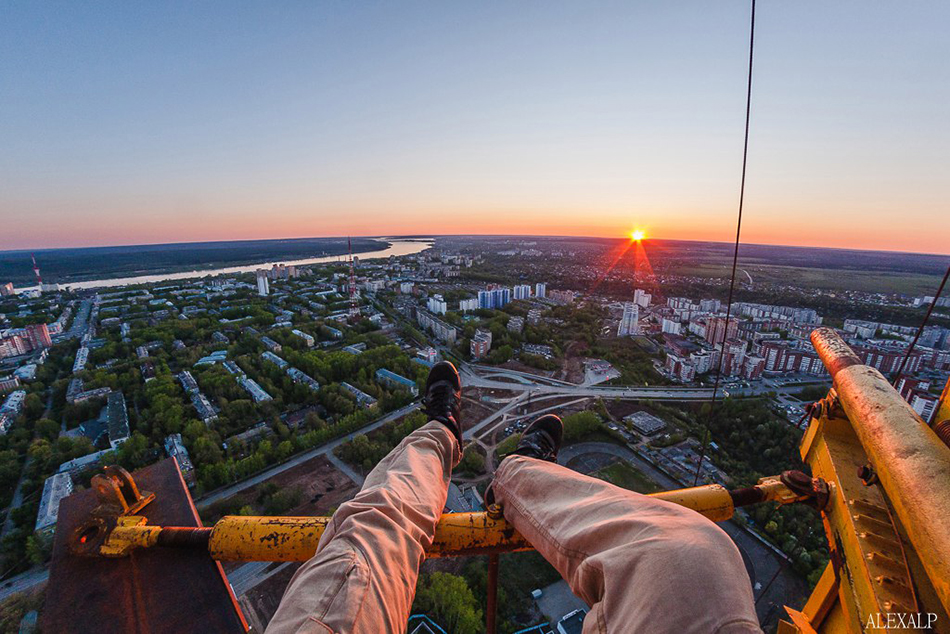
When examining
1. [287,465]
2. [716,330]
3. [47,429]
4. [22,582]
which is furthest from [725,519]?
[716,330]

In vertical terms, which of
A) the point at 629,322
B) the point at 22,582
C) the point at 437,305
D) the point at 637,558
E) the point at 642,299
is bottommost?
the point at 22,582

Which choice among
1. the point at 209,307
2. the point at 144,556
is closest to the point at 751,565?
the point at 144,556

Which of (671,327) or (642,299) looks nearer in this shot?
(671,327)

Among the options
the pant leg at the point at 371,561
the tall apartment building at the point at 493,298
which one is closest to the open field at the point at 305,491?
the pant leg at the point at 371,561

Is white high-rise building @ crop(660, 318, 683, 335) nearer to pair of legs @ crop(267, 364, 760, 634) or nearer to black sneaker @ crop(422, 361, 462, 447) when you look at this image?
black sneaker @ crop(422, 361, 462, 447)

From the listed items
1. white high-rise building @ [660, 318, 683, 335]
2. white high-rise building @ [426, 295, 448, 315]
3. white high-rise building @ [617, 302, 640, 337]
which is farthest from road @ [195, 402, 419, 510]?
white high-rise building @ [660, 318, 683, 335]

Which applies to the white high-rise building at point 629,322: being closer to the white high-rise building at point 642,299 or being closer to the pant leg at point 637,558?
the white high-rise building at point 642,299

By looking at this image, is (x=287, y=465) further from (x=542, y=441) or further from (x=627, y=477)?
(x=542, y=441)
